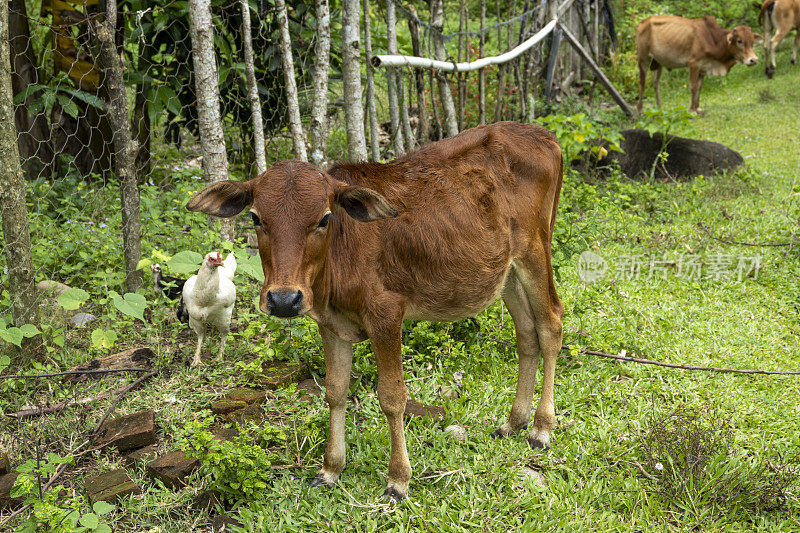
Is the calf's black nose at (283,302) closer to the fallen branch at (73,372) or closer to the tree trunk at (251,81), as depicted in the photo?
the fallen branch at (73,372)

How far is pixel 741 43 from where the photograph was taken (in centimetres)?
1222

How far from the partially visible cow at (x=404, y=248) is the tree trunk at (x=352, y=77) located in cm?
192

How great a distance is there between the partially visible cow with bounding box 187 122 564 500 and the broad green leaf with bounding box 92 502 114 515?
3.33ft

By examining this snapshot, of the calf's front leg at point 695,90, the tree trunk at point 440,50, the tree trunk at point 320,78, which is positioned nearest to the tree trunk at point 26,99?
the tree trunk at point 320,78

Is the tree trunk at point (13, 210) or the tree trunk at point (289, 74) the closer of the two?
the tree trunk at point (13, 210)

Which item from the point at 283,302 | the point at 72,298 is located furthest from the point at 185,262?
Result: the point at 283,302

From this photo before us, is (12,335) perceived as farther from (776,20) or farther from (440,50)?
(776,20)

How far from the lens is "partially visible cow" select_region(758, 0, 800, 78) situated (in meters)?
13.1

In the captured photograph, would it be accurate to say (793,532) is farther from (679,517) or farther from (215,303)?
(215,303)

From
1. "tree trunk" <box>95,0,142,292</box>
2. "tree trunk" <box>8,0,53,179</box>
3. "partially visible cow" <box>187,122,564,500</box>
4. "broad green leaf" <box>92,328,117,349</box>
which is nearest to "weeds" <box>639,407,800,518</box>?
"partially visible cow" <box>187,122,564,500</box>

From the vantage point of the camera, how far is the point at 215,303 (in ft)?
14.7

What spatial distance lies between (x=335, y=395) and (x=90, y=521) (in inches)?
48.6

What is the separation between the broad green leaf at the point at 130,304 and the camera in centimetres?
401

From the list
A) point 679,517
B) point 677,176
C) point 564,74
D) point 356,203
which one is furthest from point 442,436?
point 564,74
